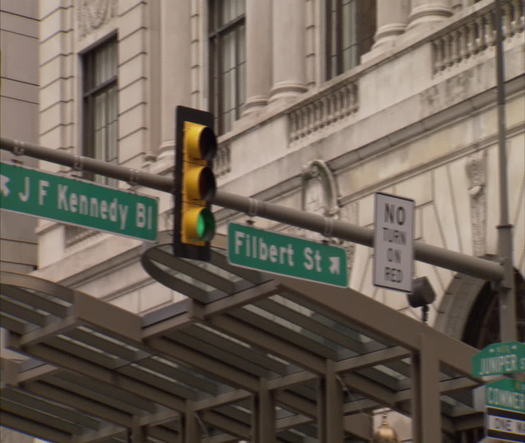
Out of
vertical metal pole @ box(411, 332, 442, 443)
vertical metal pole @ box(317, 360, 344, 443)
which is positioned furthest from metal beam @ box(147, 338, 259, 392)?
vertical metal pole @ box(411, 332, 442, 443)

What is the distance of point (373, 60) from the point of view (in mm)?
26359

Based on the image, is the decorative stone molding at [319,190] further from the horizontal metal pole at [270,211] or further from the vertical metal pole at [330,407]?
the horizontal metal pole at [270,211]

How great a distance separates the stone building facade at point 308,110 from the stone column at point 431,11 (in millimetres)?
30

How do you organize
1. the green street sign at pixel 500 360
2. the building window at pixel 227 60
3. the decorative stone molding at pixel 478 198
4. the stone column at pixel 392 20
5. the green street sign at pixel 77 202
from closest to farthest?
the green street sign at pixel 77 202 < the green street sign at pixel 500 360 < the decorative stone molding at pixel 478 198 < the stone column at pixel 392 20 < the building window at pixel 227 60

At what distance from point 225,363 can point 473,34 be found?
252 inches

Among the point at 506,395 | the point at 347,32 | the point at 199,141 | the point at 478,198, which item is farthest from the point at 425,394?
the point at 347,32

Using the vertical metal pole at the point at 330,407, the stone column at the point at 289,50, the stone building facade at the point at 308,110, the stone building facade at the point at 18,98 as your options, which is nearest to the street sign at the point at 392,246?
the vertical metal pole at the point at 330,407

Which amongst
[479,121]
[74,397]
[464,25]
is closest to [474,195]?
[479,121]

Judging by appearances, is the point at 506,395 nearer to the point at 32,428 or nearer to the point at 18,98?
the point at 32,428

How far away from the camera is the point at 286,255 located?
1670 centimetres

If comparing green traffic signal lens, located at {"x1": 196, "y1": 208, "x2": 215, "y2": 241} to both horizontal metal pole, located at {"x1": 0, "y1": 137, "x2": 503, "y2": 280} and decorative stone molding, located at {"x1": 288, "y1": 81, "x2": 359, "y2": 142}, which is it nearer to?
horizontal metal pole, located at {"x1": 0, "y1": 137, "x2": 503, "y2": 280}

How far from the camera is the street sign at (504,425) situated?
17.1 meters

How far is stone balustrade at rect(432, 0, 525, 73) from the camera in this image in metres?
23.6

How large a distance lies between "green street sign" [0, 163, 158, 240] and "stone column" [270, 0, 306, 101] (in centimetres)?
1291
